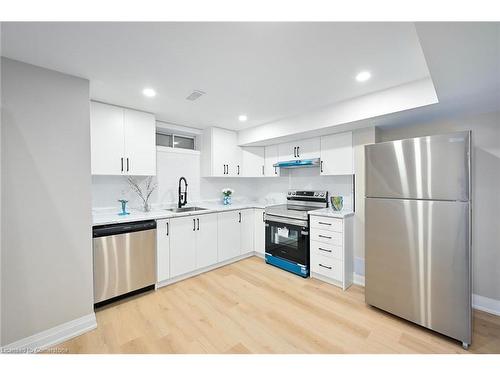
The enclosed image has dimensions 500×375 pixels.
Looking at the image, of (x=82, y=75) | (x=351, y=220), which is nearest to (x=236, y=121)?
(x=82, y=75)

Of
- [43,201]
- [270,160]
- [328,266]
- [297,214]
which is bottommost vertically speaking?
[328,266]

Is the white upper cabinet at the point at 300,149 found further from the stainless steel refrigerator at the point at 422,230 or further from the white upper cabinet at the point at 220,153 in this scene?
the stainless steel refrigerator at the point at 422,230

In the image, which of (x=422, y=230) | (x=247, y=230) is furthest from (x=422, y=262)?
(x=247, y=230)

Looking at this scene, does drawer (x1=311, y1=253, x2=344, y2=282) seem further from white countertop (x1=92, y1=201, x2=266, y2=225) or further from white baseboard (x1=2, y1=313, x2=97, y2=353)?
white baseboard (x1=2, y1=313, x2=97, y2=353)

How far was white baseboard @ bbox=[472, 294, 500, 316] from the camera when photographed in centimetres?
210

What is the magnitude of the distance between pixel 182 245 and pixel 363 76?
281 centimetres

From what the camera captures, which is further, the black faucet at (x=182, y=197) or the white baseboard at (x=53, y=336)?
the black faucet at (x=182, y=197)

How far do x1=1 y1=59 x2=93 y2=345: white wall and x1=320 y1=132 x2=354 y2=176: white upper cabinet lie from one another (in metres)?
2.84

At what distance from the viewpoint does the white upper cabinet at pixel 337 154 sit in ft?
9.22

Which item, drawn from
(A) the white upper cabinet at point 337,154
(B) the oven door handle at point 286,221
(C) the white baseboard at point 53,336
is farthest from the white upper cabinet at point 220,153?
(C) the white baseboard at point 53,336

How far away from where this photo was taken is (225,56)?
1.55 meters

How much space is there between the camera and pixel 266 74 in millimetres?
1831

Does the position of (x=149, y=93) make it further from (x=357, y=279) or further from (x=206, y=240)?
(x=357, y=279)

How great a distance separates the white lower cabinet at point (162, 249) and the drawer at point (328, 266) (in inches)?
77.3
